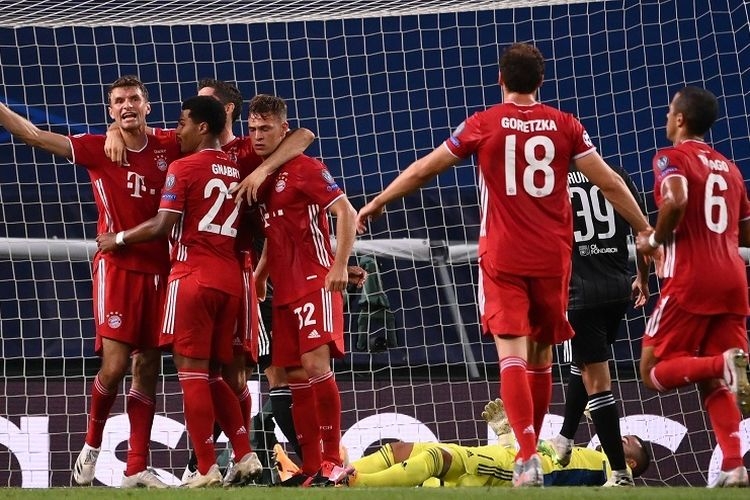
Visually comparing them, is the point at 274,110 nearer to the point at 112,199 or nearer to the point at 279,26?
the point at 112,199

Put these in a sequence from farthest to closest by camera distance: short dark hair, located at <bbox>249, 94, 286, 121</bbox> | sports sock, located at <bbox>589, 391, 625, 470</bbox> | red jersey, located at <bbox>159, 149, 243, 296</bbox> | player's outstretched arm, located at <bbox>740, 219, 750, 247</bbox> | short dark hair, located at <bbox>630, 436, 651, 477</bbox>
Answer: short dark hair, located at <bbox>630, 436, 651, 477</bbox>, sports sock, located at <bbox>589, 391, 625, 470</bbox>, short dark hair, located at <bbox>249, 94, 286, 121</bbox>, red jersey, located at <bbox>159, 149, 243, 296</bbox>, player's outstretched arm, located at <bbox>740, 219, 750, 247</bbox>

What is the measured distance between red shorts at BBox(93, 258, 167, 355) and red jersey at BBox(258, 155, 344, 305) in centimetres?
62

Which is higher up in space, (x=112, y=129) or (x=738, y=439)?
(x=112, y=129)

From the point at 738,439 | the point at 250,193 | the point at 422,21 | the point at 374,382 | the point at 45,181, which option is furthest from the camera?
the point at 422,21

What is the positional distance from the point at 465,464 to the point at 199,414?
2.43m

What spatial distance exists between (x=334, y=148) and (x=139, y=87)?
12.9ft

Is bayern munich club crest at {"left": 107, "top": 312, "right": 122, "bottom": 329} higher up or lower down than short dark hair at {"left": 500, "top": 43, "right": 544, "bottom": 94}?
lower down

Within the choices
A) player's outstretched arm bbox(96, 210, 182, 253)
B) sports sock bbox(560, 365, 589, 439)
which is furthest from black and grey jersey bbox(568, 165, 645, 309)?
player's outstretched arm bbox(96, 210, 182, 253)

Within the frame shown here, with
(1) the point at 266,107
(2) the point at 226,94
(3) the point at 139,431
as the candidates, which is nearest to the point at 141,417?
(3) the point at 139,431

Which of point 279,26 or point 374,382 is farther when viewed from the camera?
point 279,26

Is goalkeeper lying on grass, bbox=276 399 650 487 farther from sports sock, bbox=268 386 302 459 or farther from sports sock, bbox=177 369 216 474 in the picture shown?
sports sock, bbox=177 369 216 474

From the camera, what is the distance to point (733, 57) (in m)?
10.3

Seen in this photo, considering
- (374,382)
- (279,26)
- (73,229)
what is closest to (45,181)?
(73,229)

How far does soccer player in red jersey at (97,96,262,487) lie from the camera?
6168 mm
